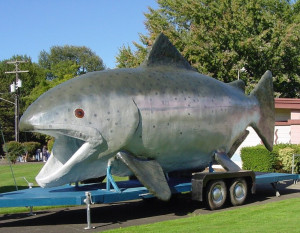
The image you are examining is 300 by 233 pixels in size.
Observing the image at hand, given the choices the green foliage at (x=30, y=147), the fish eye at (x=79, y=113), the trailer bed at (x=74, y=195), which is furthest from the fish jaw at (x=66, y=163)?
the green foliage at (x=30, y=147)

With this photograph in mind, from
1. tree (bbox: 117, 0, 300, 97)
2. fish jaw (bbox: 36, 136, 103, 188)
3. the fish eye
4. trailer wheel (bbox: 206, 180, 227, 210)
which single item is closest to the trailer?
trailer wheel (bbox: 206, 180, 227, 210)

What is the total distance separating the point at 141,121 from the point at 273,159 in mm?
9575

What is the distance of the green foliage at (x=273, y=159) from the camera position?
16719 mm

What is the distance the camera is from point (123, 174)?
9.41 metres

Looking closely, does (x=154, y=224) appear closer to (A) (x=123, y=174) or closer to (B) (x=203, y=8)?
(A) (x=123, y=174)

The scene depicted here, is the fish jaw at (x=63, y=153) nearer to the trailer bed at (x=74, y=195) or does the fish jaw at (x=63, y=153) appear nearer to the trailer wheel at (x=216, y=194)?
the trailer bed at (x=74, y=195)

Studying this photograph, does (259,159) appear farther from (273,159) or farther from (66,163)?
(66,163)

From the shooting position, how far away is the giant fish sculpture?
821cm

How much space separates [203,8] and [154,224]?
22.5m

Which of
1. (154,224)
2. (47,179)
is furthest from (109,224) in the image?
(47,179)

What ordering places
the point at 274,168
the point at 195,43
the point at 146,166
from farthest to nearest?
the point at 195,43, the point at 274,168, the point at 146,166

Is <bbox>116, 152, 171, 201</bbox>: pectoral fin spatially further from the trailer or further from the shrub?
the shrub

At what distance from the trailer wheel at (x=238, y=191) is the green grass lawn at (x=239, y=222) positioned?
53 cm

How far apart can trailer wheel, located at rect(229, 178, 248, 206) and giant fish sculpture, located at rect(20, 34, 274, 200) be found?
0.36m
